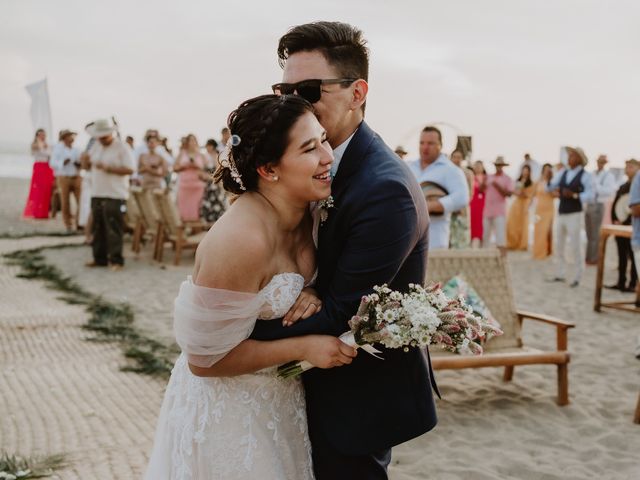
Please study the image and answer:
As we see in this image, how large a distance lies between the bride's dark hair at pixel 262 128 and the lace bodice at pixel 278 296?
387 mm

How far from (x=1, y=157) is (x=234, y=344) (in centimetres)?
6192

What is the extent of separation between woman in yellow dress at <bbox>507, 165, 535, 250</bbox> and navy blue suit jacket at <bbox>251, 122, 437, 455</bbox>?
51.5 feet

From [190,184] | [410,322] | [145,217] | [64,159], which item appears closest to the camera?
[410,322]

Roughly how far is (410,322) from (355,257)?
0.29 metres

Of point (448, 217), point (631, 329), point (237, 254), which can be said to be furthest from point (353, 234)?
point (631, 329)

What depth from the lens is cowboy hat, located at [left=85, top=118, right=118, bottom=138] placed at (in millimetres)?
10484

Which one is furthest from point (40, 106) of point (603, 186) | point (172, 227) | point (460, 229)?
point (603, 186)

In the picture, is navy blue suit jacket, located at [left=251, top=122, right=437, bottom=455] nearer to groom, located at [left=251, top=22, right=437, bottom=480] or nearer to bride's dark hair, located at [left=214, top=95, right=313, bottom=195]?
groom, located at [left=251, top=22, right=437, bottom=480]

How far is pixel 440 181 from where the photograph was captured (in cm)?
679

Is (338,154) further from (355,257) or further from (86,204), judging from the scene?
(86,204)

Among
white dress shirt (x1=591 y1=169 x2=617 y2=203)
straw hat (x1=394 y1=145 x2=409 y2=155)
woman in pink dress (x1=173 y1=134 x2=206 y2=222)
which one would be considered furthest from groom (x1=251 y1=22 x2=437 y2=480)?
white dress shirt (x1=591 y1=169 x2=617 y2=203)

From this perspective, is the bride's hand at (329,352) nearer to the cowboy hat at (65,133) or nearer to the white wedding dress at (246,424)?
the white wedding dress at (246,424)

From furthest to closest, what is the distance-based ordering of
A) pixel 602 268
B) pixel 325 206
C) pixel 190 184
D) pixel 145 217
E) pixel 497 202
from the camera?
1. pixel 497 202
2. pixel 190 184
3. pixel 145 217
4. pixel 602 268
5. pixel 325 206

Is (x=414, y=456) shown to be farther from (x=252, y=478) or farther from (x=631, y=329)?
(x=631, y=329)
